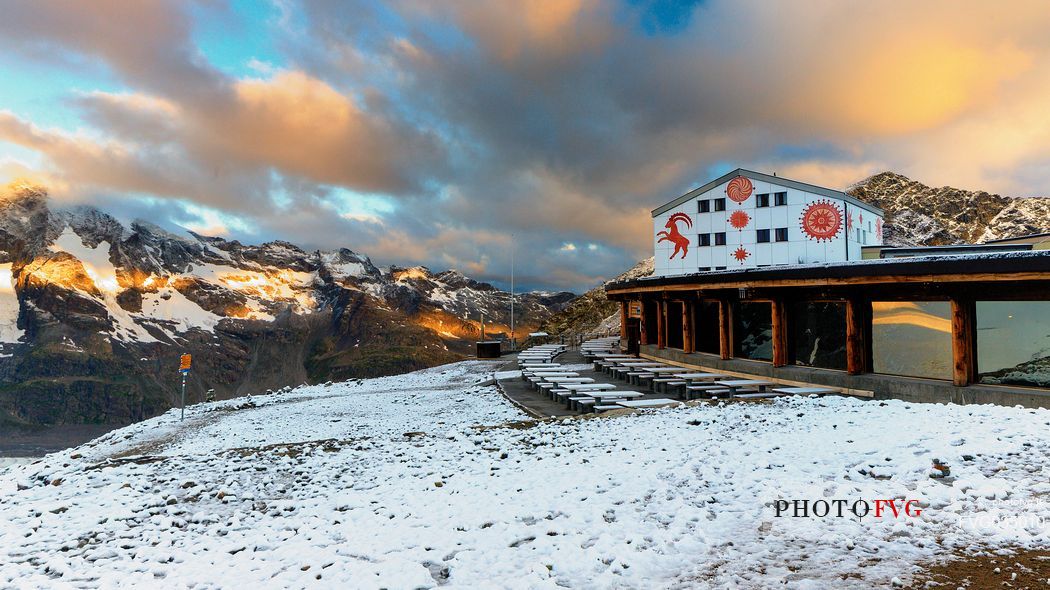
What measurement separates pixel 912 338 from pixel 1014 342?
2562mm

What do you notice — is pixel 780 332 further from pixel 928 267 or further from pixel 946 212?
pixel 946 212

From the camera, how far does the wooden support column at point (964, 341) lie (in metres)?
14.4

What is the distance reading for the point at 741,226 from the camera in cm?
3538

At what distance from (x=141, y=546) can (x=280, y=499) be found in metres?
2.21

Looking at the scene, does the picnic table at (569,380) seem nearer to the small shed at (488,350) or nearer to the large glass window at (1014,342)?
the large glass window at (1014,342)

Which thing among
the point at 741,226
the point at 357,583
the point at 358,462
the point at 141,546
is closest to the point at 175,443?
A: the point at 358,462

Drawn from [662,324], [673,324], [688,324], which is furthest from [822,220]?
[688,324]

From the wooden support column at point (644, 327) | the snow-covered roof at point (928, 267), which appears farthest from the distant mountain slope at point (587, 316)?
the snow-covered roof at point (928, 267)

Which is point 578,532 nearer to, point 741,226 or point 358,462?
point 358,462

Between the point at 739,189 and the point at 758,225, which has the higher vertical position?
the point at 739,189

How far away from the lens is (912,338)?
53.7ft

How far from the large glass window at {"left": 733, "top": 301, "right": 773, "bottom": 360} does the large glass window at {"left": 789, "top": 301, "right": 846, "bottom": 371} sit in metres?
1.29

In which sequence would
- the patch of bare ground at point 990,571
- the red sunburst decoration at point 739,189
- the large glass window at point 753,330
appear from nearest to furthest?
the patch of bare ground at point 990,571 → the large glass window at point 753,330 → the red sunburst decoration at point 739,189

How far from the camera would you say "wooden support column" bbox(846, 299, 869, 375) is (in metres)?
17.1
